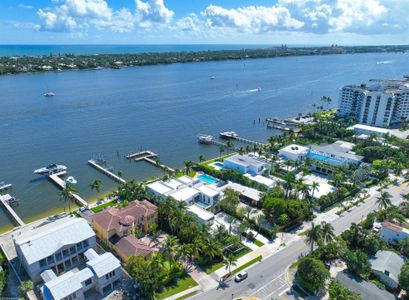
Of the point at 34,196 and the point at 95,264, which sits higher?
the point at 95,264

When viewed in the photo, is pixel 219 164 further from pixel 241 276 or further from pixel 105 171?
pixel 241 276

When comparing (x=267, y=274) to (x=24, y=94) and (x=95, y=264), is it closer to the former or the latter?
(x=95, y=264)

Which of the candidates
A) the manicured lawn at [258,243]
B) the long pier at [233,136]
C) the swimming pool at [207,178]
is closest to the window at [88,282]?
the manicured lawn at [258,243]

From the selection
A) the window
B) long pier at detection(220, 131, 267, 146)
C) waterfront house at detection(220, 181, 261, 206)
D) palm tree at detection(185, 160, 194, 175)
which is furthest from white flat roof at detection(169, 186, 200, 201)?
long pier at detection(220, 131, 267, 146)

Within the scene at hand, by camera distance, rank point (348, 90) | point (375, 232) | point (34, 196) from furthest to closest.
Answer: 1. point (348, 90)
2. point (34, 196)
3. point (375, 232)

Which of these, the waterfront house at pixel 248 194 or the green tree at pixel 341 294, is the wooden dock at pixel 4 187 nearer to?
the waterfront house at pixel 248 194

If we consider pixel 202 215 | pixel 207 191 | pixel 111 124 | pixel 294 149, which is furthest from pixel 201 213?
pixel 111 124

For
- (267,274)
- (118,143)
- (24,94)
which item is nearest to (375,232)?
(267,274)
